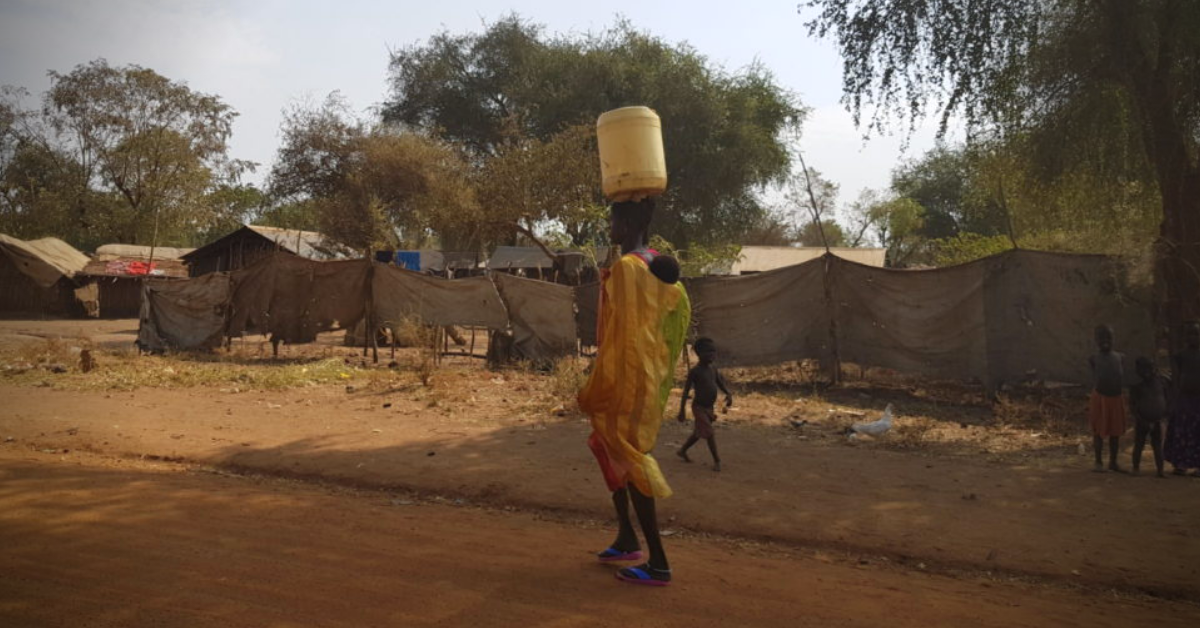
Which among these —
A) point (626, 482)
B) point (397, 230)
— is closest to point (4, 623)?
point (626, 482)

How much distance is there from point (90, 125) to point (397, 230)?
1420 cm

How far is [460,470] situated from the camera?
6.70 metres

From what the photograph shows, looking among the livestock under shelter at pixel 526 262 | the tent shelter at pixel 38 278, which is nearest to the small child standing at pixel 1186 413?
the livestock under shelter at pixel 526 262

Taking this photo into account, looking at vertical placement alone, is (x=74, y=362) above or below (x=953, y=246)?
below

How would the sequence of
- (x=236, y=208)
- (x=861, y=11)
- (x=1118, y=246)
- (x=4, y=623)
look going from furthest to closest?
(x=236, y=208)
(x=861, y=11)
(x=1118, y=246)
(x=4, y=623)

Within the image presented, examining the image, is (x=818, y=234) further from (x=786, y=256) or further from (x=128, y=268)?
(x=128, y=268)

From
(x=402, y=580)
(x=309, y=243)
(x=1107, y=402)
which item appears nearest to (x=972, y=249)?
(x=1107, y=402)

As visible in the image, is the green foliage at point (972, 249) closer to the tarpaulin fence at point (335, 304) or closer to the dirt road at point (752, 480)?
the tarpaulin fence at point (335, 304)

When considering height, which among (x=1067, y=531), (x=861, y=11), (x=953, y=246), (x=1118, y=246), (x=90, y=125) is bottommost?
(x=1067, y=531)

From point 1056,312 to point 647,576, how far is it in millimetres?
7253

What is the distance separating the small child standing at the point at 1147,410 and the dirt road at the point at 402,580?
288 cm

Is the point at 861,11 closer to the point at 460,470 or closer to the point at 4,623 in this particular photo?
the point at 460,470

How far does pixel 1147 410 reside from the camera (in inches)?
266

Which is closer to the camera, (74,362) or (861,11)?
(861,11)
